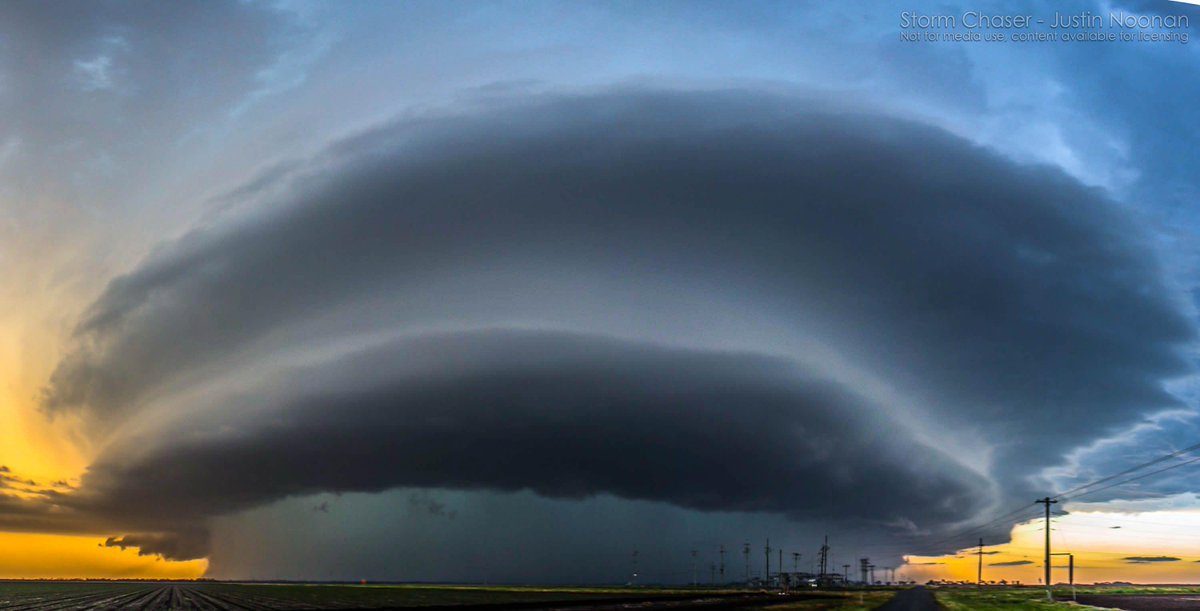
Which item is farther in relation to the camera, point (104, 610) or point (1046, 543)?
point (1046, 543)

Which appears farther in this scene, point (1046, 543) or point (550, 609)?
point (1046, 543)

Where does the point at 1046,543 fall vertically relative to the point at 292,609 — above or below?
above

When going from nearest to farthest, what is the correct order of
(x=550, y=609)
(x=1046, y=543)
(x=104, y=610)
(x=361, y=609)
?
(x=550, y=609), (x=104, y=610), (x=361, y=609), (x=1046, y=543)

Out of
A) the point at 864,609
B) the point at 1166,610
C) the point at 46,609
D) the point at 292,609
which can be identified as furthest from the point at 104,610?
the point at 1166,610

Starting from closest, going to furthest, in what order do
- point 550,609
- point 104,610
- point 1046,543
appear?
point 550,609 < point 104,610 < point 1046,543

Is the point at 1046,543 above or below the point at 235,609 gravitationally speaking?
above

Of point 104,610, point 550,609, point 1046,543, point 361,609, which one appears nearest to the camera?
point 550,609

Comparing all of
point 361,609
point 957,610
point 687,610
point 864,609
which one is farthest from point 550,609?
point 957,610

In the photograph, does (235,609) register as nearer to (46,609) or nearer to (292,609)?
(292,609)

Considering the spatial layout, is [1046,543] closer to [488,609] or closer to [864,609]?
[864,609]
